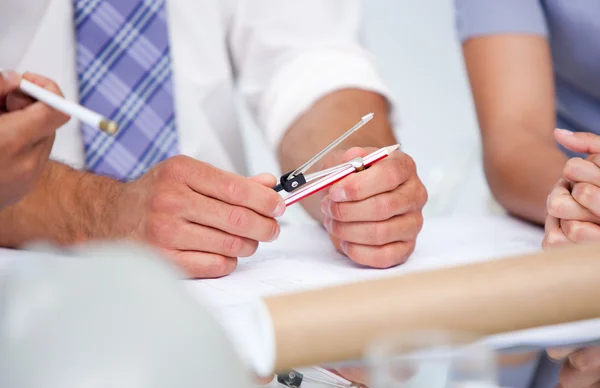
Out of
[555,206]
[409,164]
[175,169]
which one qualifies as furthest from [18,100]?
[555,206]

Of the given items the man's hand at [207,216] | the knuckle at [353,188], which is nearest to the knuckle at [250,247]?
the man's hand at [207,216]

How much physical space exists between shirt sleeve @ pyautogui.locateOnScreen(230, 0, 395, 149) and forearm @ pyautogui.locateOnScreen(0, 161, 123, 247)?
0.32 m

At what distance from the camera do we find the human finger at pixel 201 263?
2.40 ft

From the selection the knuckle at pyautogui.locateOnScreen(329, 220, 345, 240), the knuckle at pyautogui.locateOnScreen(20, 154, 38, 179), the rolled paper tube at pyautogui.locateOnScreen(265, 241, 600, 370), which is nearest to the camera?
the rolled paper tube at pyautogui.locateOnScreen(265, 241, 600, 370)

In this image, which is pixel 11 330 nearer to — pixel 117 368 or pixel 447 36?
pixel 117 368

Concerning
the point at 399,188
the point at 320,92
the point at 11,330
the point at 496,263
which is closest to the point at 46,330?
the point at 11,330

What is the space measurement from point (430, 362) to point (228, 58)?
91 centimetres

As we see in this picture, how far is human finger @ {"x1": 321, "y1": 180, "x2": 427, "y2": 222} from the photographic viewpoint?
2.55 ft

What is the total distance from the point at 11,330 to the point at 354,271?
1.72 feet

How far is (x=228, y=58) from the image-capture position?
120 cm

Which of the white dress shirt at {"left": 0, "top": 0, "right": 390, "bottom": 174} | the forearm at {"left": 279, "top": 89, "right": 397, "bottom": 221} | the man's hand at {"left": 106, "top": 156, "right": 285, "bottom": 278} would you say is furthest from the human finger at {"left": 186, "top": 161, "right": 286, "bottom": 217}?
the white dress shirt at {"left": 0, "top": 0, "right": 390, "bottom": 174}

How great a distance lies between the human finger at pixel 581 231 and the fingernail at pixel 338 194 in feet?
0.71

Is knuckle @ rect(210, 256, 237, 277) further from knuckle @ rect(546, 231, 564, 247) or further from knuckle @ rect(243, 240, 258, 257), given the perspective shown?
knuckle @ rect(546, 231, 564, 247)

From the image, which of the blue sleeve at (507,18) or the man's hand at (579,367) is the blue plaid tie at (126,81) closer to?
the blue sleeve at (507,18)
